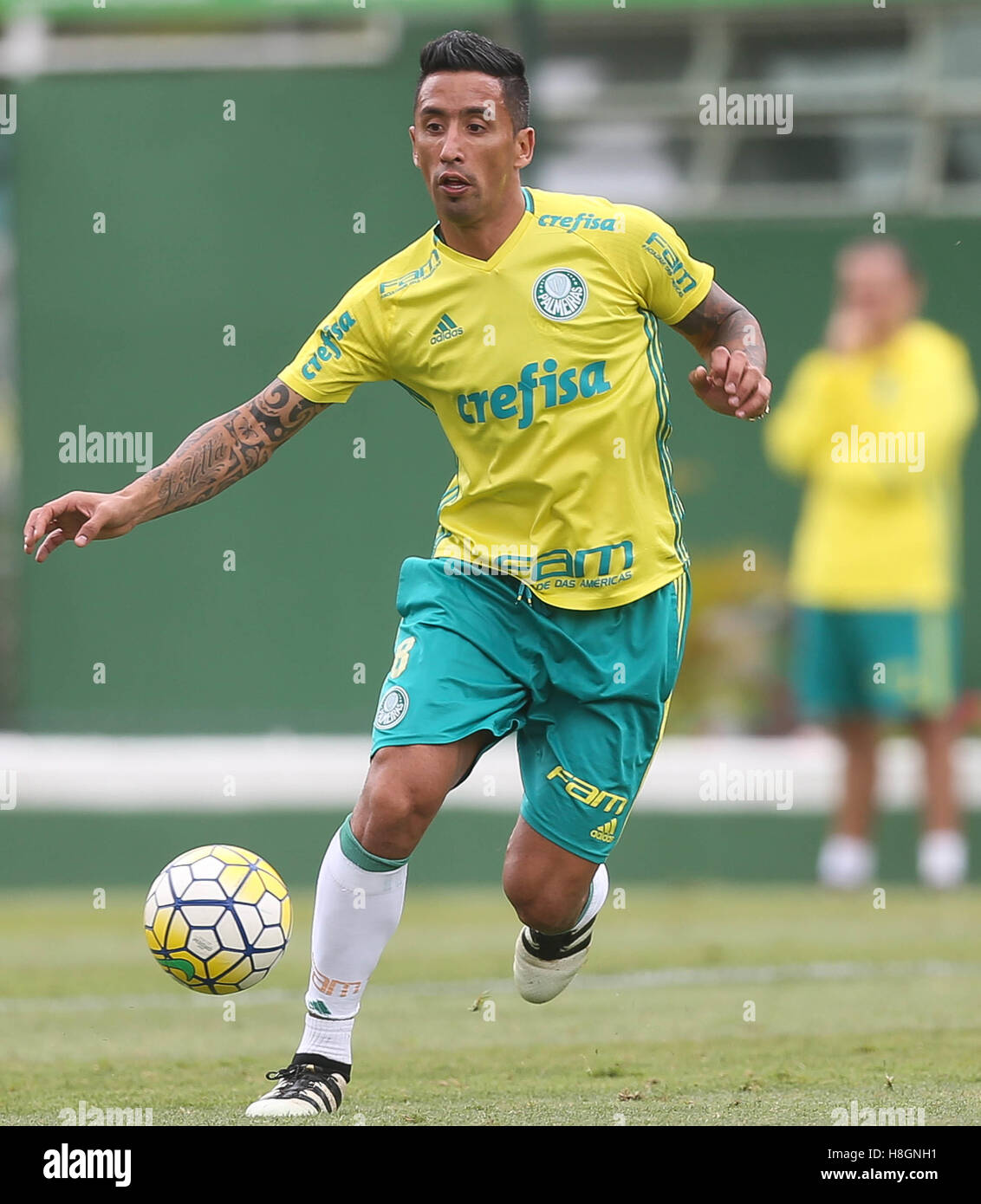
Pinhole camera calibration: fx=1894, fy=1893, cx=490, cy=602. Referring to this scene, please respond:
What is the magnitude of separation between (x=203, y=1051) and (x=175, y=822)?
4.45 meters

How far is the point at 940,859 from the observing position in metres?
10.4

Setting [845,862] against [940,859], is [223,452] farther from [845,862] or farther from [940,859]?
[940,859]

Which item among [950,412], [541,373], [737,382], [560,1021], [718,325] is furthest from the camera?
[950,412]

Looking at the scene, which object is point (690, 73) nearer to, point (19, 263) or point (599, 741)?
point (19, 263)

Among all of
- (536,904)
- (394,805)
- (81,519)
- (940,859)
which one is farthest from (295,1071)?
(940,859)

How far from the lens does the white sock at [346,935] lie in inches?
187

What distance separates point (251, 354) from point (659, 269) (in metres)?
6.36

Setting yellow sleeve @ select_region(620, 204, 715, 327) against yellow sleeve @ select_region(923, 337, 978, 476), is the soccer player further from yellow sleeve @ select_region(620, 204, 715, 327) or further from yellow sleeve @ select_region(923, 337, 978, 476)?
yellow sleeve @ select_region(923, 337, 978, 476)

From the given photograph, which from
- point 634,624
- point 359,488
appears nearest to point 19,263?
point 359,488

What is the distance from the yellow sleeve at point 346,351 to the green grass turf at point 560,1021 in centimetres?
185

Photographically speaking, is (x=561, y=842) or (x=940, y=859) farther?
(x=940, y=859)

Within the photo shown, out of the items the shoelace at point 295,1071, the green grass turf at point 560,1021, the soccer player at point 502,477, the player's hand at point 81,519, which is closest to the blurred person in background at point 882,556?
the green grass turf at point 560,1021

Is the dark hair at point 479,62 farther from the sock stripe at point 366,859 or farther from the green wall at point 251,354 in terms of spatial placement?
the green wall at point 251,354

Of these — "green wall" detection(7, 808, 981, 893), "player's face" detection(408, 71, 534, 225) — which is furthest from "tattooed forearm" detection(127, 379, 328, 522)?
"green wall" detection(7, 808, 981, 893)
